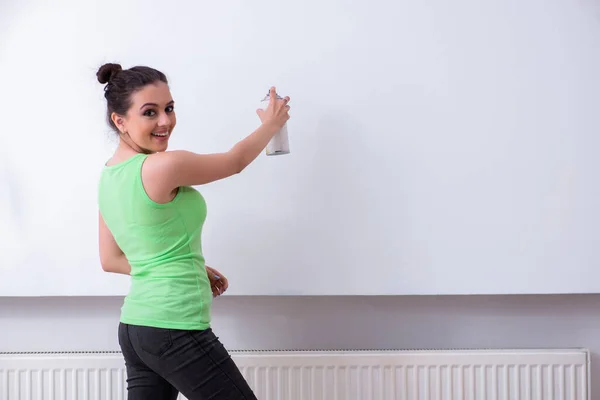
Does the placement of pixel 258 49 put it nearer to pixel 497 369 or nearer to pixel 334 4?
pixel 334 4

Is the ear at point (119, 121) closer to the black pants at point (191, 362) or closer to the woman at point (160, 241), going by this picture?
the woman at point (160, 241)

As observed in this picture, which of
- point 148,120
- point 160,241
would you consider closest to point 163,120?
point 148,120

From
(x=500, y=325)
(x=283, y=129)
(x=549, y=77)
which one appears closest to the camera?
(x=283, y=129)

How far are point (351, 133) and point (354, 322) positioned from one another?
589 mm

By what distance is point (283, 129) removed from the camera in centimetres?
157

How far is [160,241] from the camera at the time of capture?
52.1 inches

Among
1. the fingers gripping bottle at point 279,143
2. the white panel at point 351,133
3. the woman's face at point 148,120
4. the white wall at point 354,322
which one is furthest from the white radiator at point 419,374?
the woman's face at point 148,120

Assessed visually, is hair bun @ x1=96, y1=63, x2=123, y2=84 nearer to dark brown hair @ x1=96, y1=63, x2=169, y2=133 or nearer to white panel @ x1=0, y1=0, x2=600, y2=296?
dark brown hair @ x1=96, y1=63, x2=169, y2=133

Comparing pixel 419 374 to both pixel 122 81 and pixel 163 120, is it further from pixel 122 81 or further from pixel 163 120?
pixel 122 81

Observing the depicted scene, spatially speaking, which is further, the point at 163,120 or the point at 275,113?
the point at 275,113

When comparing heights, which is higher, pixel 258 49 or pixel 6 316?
pixel 258 49

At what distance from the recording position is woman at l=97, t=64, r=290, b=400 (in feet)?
4.25

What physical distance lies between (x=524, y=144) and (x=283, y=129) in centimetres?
73

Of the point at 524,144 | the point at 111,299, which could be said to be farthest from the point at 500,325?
the point at 111,299
